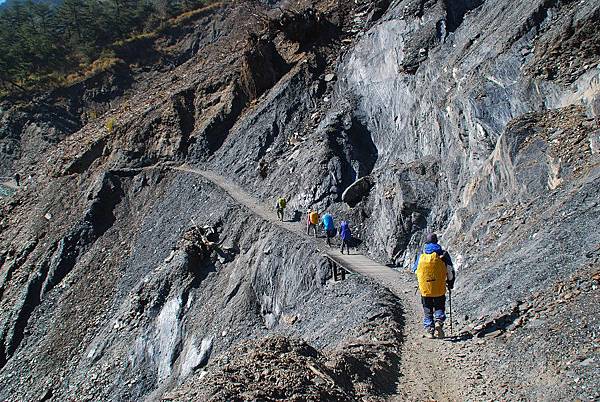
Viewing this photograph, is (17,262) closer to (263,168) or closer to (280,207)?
(263,168)

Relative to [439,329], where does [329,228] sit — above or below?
above

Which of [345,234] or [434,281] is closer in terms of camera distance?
[434,281]

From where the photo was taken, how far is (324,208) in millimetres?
25750

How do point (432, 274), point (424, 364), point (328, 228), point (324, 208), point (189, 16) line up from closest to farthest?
point (424, 364) → point (432, 274) → point (328, 228) → point (324, 208) → point (189, 16)

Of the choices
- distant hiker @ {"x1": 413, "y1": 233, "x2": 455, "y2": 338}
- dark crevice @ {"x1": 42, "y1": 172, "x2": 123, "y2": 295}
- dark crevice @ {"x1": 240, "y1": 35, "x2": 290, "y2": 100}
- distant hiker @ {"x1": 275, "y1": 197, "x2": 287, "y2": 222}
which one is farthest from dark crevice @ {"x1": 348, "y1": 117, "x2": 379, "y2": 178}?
distant hiker @ {"x1": 413, "y1": 233, "x2": 455, "y2": 338}

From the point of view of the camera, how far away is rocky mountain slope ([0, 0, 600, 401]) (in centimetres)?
888

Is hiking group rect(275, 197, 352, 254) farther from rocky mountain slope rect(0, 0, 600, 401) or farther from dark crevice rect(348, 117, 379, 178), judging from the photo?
dark crevice rect(348, 117, 379, 178)

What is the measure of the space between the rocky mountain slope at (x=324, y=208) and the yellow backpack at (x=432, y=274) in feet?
3.42

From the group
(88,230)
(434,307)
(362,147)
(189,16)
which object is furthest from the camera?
(189,16)

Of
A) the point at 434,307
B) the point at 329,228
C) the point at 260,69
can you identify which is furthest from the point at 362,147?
the point at 434,307

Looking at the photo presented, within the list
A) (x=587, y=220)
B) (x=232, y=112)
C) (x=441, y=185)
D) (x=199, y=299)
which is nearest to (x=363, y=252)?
(x=441, y=185)

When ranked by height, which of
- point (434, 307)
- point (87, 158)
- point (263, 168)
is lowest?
point (434, 307)

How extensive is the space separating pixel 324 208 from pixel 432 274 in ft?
52.6

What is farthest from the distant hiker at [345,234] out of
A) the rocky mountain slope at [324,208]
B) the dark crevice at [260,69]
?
the dark crevice at [260,69]
